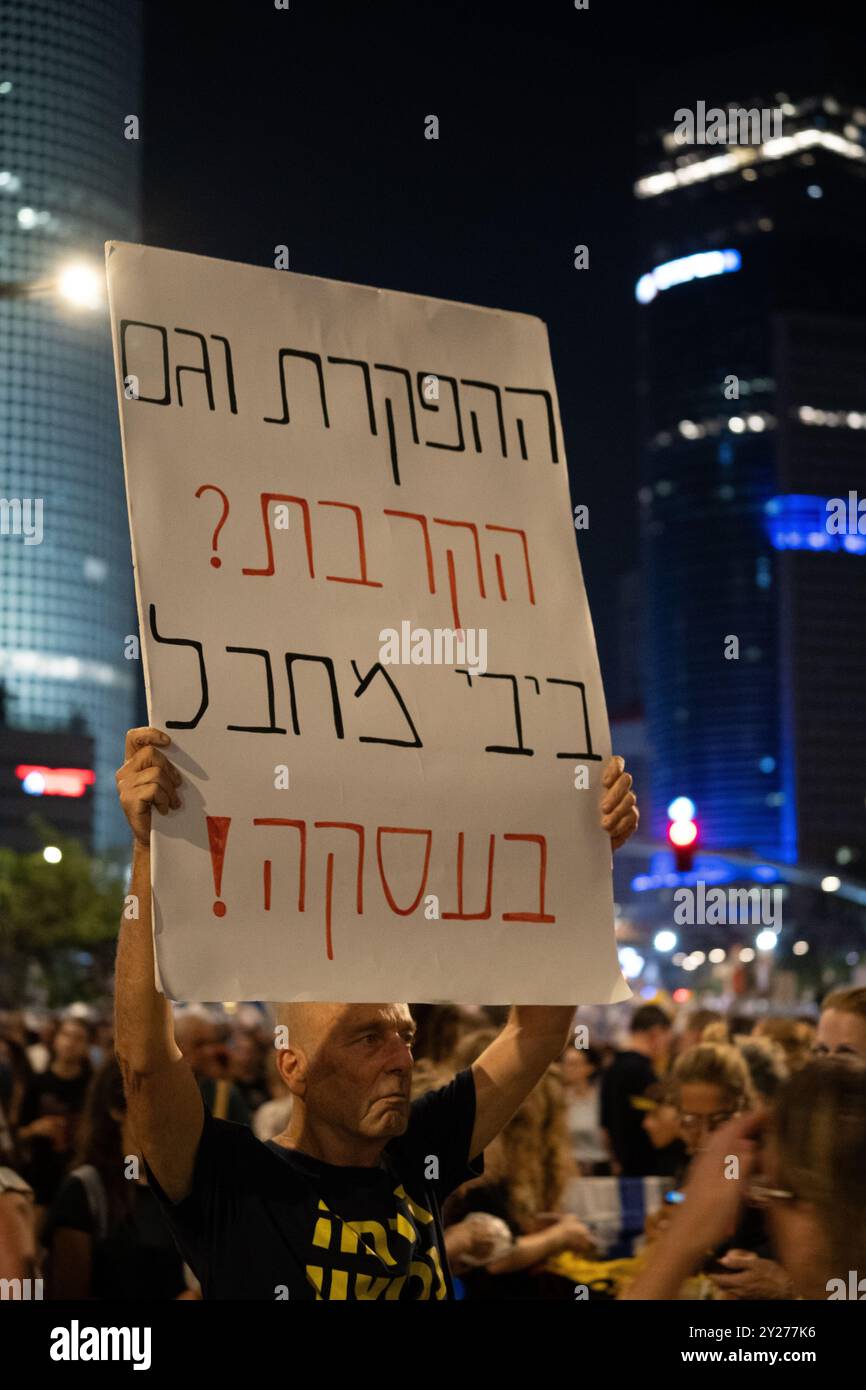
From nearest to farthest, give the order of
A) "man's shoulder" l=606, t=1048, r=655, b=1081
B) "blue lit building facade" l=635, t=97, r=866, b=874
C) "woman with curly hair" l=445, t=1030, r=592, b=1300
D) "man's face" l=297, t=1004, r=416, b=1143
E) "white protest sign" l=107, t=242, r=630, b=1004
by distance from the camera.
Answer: "white protest sign" l=107, t=242, r=630, b=1004 < "man's face" l=297, t=1004, r=416, b=1143 < "woman with curly hair" l=445, t=1030, r=592, b=1300 < "man's shoulder" l=606, t=1048, r=655, b=1081 < "blue lit building facade" l=635, t=97, r=866, b=874

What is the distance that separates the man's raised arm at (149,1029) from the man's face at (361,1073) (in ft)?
0.87

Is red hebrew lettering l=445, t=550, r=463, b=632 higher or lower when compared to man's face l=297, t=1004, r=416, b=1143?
higher

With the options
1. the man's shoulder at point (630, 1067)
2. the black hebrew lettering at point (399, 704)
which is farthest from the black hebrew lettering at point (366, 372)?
the man's shoulder at point (630, 1067)

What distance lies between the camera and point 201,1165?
2.78 metres

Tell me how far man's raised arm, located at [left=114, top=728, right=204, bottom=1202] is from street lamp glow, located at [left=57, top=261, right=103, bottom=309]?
19.8 ft

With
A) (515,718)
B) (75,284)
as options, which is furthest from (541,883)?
(75,284)

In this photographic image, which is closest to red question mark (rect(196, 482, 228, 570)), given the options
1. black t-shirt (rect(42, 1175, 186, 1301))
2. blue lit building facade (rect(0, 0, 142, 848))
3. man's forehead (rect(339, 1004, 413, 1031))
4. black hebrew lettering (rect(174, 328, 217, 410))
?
black hebrew lettering (rect(174, 328, 217, 410))

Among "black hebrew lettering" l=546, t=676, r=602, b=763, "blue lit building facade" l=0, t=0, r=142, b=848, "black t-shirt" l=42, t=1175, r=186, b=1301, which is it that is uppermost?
"blue lit building facade" l=0, t=0, r=142, b=848

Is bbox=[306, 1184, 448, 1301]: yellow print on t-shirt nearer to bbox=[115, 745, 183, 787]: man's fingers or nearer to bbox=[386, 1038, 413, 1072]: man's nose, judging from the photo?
bbox=[386, 1038, 413, 1072]: man's nose

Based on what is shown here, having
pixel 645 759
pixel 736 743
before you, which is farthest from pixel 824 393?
pixel 645 759

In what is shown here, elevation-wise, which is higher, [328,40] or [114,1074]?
[328,40]

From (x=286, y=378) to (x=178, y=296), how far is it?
0.26 m

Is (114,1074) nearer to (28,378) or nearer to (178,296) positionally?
(178,296)

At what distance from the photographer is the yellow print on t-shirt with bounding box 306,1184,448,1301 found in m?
2.73
